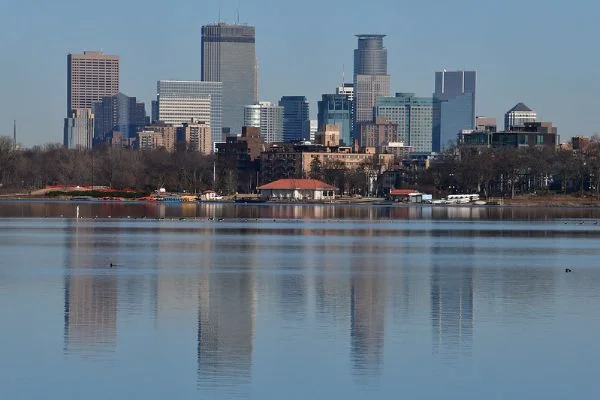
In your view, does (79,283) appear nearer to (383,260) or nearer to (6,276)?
(6,276)

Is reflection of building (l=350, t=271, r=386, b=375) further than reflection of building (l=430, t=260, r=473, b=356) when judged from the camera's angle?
No

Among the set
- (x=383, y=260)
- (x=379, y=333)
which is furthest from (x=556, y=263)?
(x=379, y=333)

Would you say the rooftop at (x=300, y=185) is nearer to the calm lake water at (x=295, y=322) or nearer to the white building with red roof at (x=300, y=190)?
the white building with red roof at (x=300, y=190)

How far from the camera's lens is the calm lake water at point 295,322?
22.3 m

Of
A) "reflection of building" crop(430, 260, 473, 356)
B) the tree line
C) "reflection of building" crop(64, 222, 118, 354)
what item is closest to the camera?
"reflection of building" crop(64, 222, 118, 354)

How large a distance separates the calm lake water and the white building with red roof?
389ft

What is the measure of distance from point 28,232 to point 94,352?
4397 centimetres

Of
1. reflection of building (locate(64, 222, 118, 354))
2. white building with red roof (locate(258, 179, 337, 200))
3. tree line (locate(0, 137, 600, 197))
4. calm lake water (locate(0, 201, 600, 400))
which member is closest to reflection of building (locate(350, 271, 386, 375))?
calm lake water (locate(0, 201, 600, 400))

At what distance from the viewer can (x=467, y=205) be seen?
149 meters

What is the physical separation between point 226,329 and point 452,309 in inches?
268

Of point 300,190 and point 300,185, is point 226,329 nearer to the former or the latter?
point 300,190

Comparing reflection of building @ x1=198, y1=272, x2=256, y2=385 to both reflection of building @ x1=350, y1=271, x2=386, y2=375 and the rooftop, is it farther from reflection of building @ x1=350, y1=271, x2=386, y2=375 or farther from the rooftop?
the rooftop

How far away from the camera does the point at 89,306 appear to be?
31750mm

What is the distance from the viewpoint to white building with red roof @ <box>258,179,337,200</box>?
175500 mm
